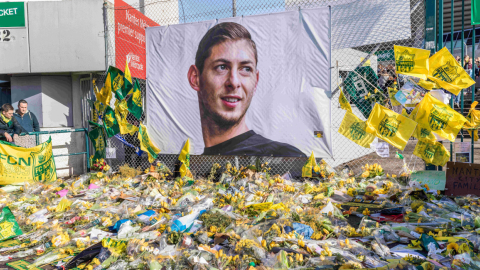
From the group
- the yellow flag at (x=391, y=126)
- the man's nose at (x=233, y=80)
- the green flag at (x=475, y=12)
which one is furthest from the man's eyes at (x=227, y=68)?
the green flag at (x=475, y=12)

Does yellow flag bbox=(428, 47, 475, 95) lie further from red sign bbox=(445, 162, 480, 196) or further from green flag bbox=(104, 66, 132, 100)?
green flag bbox=(104, 66, 132, 100)

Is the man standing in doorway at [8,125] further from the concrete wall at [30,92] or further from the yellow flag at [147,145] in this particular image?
the yellow flag at [147,145]

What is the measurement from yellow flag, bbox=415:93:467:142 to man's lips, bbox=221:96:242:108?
322 centimetres

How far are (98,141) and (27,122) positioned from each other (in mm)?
1495

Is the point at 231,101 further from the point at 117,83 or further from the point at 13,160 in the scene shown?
the point at 13,160

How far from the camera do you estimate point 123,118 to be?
732cm

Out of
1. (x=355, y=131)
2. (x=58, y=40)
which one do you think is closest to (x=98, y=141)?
(x=58, y=40)

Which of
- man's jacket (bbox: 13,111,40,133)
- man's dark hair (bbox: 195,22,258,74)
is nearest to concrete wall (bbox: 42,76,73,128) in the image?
man's jacket (bbox: 13,111,40,133)

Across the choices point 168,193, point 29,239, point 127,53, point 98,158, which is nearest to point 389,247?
point 168,193

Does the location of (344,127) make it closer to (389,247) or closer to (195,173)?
(389,247)

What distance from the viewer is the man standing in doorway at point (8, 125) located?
682 cm

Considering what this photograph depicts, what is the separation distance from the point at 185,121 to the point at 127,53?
272 centimetres

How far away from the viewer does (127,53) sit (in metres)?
8.33

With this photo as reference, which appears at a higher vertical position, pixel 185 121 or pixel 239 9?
pixel 239 9
